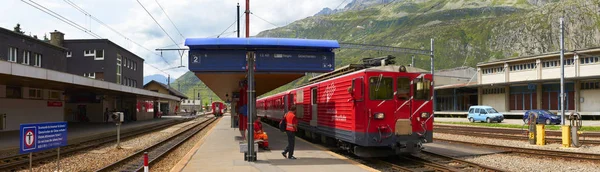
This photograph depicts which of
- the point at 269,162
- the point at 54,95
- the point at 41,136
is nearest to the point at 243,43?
the point at 269,162

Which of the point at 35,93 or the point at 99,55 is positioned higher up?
the point at 99,55

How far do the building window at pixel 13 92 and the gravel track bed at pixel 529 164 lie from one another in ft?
76.2

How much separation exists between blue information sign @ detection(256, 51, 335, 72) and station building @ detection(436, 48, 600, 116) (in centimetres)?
3147

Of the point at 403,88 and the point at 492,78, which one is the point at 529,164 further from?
the point at 492,78

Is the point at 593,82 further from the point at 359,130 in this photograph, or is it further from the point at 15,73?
the point at 15,73

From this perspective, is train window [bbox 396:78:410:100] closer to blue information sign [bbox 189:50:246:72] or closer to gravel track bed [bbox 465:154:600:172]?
gravel track bed [bbox 465:154:600:172]

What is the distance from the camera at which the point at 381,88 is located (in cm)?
1148

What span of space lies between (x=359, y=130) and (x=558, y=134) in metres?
15.2

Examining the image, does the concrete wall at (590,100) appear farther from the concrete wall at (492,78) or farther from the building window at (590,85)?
the concrete wall at (492,78)

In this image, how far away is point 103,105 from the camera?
39.5 meters

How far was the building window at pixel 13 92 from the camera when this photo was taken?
23.4 meters

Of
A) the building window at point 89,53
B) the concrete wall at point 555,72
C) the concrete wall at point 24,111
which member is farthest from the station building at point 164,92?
the concrete wall at point 555,72

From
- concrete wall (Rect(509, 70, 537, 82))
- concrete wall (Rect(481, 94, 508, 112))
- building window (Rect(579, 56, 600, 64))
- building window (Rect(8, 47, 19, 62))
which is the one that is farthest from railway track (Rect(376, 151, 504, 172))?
concrete wall (Rect(509, 70, 537, 82))

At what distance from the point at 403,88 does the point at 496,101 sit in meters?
40.8
